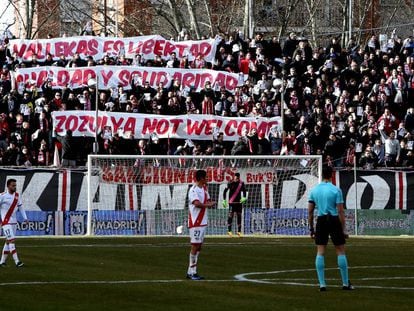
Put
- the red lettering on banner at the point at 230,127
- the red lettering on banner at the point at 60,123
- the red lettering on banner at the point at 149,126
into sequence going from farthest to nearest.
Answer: the red lettering on banner at the point at 230,127, the red lettering on banner at the point at 149,126, the red lettering on banner at the point at 60,123

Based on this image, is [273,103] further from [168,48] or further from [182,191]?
[182,191]

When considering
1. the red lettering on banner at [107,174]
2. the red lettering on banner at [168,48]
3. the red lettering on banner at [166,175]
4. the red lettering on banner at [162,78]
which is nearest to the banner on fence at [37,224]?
the red lettering on banner at [107,174]

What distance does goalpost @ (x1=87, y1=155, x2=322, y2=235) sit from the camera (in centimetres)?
4250

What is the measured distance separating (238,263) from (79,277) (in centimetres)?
526

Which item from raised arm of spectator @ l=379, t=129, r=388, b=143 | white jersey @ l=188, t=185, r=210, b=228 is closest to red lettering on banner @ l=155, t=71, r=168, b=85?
raised arm of spectator @ l=379, t=129, r=388, b=143

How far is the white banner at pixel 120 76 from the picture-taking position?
46.4 metres

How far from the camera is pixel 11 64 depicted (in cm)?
4728

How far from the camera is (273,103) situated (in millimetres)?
46594

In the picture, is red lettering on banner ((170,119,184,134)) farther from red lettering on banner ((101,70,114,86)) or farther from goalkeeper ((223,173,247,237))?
goalkeeper ((223,173,247,237))

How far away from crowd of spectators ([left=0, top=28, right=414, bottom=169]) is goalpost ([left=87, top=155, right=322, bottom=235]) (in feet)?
2.83

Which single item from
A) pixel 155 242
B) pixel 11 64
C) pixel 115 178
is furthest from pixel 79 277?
pixel 11 64

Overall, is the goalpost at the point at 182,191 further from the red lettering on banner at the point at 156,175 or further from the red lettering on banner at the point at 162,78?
the red lettering on banner at the point at 162,78

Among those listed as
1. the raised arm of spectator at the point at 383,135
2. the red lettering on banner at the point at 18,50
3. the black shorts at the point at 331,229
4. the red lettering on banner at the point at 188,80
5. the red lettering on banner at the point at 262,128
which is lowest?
the black shorts at the point at 331,229

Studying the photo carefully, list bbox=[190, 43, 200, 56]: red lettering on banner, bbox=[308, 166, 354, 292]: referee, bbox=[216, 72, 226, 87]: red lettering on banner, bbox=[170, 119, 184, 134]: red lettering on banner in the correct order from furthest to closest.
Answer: bbox=[190, 43, 200, 56]: red lettering on banner < bbox=[216, 72, 226, 87]: red lettering on banner < bbox=[170, 119, 184, 134]: red lettering on banner < bbox=[308, 166, 354, 292]: referee
